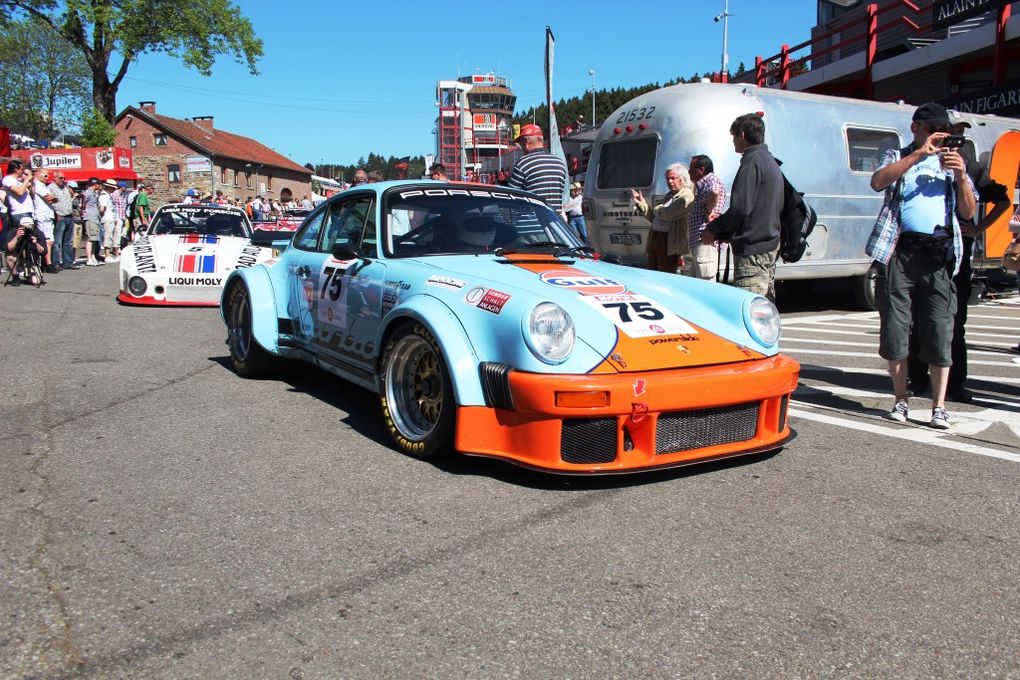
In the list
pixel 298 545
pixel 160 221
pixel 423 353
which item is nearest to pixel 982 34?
pixel 160 221

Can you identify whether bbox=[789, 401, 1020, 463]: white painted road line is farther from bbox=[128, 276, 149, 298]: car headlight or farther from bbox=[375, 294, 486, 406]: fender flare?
bbox=[128, 276, 149, 298]: car headlight

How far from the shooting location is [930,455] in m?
4.02

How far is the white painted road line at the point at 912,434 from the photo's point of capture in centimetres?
410

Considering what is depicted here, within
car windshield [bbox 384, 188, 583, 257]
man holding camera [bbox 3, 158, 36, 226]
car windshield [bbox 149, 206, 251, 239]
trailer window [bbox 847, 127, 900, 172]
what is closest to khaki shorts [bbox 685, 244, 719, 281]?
car windshield [bbox 384, 188, 583, 257]

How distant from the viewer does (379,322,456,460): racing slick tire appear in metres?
3.66

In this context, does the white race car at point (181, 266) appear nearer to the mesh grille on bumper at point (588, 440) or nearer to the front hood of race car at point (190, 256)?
the front hood of race car at point (190, 256)

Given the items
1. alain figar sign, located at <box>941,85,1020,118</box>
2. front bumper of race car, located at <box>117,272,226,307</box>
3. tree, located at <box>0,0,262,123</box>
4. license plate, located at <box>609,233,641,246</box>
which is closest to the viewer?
license plate, located at <box>609,233,641,246</box>

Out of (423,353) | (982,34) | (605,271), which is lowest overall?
(423,353)

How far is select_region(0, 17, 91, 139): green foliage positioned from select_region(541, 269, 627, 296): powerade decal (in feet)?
243

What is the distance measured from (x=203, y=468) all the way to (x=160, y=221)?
8.19 meters

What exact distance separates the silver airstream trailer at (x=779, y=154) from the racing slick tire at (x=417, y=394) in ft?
18.8

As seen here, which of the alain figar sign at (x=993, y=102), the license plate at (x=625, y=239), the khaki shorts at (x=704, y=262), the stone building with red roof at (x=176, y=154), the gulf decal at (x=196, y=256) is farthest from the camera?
the stone building with red roof at (x=176, y=154)

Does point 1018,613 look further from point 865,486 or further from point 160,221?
point 160,221

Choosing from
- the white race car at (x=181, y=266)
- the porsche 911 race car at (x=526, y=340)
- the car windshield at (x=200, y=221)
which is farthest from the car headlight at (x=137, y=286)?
the porsche 911 race car at (x=526, y=340)
